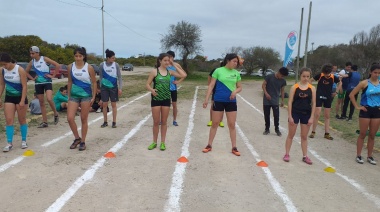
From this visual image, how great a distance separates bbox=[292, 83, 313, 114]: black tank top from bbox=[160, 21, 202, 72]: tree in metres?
35.8

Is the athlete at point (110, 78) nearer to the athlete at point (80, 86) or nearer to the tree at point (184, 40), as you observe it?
the athlete at point (80, 86)

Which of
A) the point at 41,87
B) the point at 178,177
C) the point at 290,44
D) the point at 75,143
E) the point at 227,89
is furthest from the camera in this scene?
the point at 290,44

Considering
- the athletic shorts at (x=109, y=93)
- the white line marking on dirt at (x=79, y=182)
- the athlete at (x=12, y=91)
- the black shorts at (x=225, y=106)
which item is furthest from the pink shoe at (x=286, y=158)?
the athlete at (x=12, y=91)

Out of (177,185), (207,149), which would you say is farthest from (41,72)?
(177,185)

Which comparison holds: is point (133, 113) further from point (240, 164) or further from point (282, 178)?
point (282, 178)

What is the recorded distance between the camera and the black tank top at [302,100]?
575cm

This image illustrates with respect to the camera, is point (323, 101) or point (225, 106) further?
point (323, 101)

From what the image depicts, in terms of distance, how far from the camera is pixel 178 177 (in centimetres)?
474

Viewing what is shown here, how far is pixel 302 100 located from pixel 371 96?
130 cm

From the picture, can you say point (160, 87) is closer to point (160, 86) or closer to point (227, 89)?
point (160, 86)

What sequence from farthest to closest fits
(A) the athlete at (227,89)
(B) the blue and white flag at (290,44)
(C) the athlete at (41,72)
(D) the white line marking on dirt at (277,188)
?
1. (B) the blue and white flag at (290,44)
2. (C) the athlete at (41,72)
3. (A) the athlete at (227,89)
4. (D) the white line marking on dirt at (277,188)

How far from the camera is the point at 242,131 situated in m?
8.45

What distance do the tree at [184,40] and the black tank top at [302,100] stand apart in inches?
1409

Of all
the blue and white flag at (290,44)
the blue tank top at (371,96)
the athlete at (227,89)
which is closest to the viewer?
the blue tank top at (371,96)
